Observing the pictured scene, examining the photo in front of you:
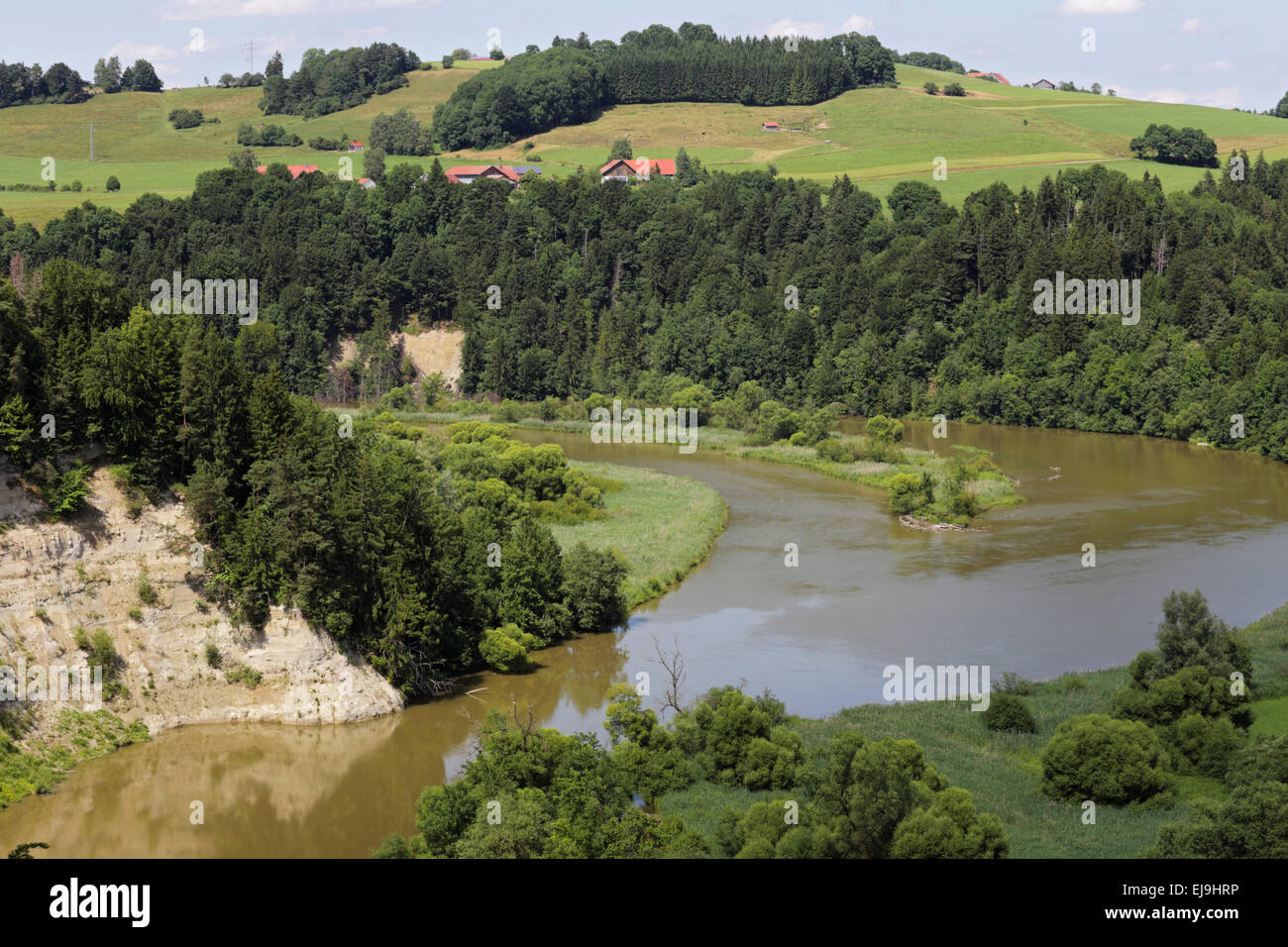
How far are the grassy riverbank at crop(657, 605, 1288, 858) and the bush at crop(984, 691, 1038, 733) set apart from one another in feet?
0.94

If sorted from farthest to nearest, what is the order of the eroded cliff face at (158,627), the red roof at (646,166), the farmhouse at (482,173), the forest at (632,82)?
the forest at (632,82)
the red roof at (646,166)
the farmhouse at (482,173)
the eroded cliff face at (158,627)

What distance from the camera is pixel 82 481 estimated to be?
138 feet

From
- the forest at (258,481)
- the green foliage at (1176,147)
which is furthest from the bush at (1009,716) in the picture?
the green foliage at (1176,147)

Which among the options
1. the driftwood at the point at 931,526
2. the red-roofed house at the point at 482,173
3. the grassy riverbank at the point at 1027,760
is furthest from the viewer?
the red-roofed house at the point at 482,173

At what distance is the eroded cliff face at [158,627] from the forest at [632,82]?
473ft

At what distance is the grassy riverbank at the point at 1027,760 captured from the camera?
32688 millimetres

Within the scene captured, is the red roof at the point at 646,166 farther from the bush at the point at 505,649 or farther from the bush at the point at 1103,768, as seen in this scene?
the bush at the point at 1103,768

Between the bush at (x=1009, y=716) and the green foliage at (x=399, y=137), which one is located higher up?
the green foliage at (x=399, y=137)

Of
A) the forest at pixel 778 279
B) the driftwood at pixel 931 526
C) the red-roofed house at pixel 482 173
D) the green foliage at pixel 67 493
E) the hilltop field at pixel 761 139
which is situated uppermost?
the hilltop field at pixel 761 139

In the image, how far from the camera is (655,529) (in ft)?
223

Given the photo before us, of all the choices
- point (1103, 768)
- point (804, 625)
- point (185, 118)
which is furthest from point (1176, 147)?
point (1103, 768)

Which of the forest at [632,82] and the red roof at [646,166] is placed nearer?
the red roof at [646,166]

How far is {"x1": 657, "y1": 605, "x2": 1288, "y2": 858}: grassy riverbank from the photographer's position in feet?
107

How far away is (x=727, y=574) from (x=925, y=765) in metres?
28.3
